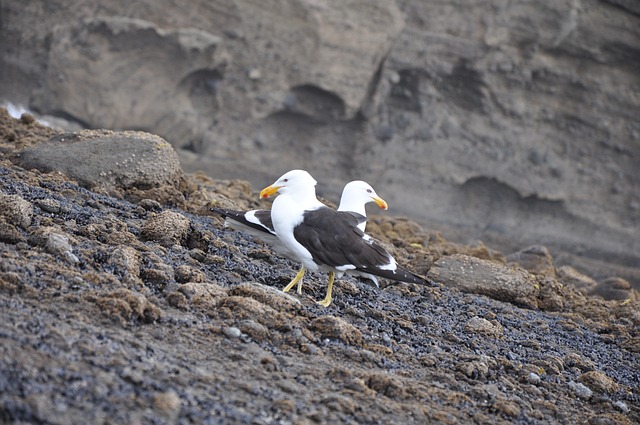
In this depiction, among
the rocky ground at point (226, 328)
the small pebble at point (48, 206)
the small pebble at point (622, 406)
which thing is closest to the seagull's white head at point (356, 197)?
the rocky ground at point (226, 328)

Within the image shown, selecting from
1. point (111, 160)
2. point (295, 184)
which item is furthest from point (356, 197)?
point (111, 160)

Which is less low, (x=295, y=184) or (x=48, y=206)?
(x=295, y=184)

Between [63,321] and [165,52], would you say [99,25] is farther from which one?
[63,321]

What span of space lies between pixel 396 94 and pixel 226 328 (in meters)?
15.2

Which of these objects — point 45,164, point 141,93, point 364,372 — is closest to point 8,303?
point 364,372

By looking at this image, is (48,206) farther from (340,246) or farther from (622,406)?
(622,406)

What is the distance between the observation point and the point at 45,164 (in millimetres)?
8164

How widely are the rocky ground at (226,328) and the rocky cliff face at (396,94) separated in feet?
29.8

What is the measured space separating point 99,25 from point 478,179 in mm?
8473

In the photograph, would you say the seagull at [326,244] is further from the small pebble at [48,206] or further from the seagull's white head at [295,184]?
the small pebble at [48,206]

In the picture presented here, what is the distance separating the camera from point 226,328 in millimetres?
5008

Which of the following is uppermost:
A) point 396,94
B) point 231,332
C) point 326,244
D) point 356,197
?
point 396,94

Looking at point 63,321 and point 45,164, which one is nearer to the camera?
point 63,321

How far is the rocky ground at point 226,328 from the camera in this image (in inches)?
162
